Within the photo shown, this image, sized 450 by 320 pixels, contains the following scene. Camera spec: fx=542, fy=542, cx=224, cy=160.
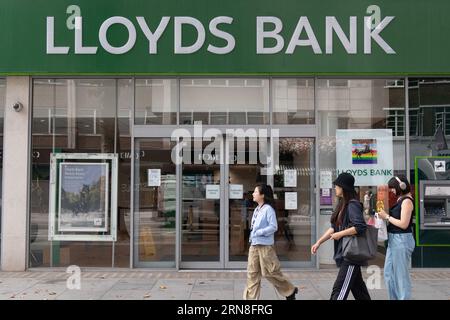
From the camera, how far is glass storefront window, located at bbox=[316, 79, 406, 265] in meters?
10.3

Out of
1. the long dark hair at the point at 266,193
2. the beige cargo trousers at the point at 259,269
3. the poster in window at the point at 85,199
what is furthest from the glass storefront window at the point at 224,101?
the beige cargo trousers at the point at 259,269

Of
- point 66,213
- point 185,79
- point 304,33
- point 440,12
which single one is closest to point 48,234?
point 66,213

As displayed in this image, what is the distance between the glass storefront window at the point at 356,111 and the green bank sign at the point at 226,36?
0.63 metres

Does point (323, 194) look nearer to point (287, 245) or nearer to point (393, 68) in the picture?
point (287, 245)

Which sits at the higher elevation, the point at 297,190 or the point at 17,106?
the point at 17,106

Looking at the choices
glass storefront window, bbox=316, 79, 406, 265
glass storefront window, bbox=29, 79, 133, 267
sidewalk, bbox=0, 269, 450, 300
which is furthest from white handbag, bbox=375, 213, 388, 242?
glass storefront window, bbox=29, 79, 133, 267

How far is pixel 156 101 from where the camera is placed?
10.4m

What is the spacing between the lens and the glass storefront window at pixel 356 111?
33.8ft

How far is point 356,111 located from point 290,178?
5.97 feet

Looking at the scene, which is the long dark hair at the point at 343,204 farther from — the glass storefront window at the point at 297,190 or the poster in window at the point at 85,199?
the poster in window at the point at 85,199

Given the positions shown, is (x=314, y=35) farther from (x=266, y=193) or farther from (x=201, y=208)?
(x=266, y=193)

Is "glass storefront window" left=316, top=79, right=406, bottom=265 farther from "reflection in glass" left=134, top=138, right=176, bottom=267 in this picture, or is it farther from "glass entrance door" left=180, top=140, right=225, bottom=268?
"reflection in glass" left=134, top=138, right=176, bottom=267

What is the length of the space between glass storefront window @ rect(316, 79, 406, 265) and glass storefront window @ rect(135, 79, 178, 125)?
2772mm

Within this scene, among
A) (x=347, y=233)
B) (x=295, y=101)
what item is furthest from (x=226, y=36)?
(x=347, y=233)
